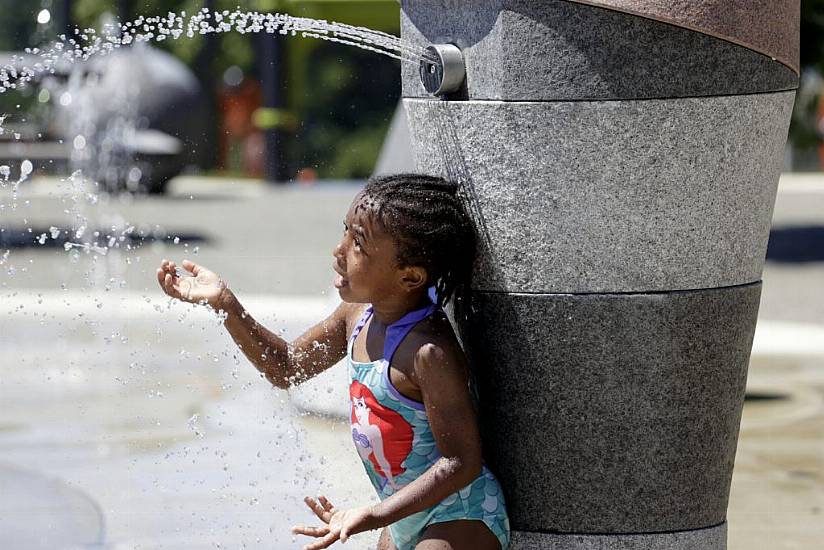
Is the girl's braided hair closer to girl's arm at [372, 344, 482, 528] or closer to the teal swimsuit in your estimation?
the teal swimsuit

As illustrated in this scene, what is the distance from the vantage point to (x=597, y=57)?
9.78 feet

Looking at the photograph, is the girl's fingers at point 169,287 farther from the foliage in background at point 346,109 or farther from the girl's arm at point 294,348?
the foliage in background at point 346,109

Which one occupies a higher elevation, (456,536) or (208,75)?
(456,536)

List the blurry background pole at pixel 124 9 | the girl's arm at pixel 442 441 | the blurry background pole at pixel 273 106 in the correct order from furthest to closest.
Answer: the blurry background pole at pixel 124 9 → the blurry background pole at pixel 273 106 → the girl's arm at pixel 442 441

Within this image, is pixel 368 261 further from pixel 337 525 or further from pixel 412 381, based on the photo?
pixel 337 525

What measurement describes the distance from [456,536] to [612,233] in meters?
0.74

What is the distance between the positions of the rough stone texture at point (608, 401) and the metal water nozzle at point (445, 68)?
1.56ft

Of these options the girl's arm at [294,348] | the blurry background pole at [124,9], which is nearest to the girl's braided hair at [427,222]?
the girl's arm at [294,348]

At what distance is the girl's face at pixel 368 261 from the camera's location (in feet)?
10.0

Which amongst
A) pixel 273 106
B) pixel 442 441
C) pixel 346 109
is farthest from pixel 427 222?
pixel 346 109

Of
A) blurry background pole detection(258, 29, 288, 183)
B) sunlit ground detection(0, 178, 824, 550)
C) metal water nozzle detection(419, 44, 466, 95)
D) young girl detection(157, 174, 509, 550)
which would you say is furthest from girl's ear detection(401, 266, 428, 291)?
blurry background pole detection(258, 29, 288, 183)

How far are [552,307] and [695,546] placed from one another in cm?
65

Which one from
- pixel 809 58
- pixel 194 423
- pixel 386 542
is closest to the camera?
pixel 386 542

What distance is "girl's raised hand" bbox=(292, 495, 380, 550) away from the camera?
2.92 metres
